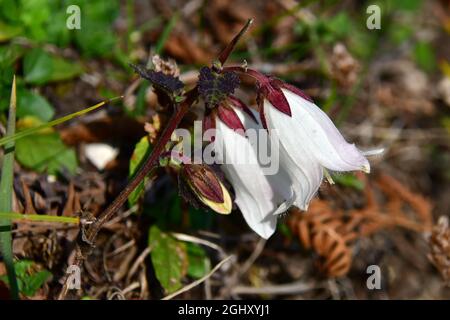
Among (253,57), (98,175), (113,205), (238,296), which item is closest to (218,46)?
(253,57)

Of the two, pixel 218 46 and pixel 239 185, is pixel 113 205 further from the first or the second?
pixel 218 46

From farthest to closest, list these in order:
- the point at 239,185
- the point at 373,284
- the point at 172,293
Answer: the point at 373,284 → the point at 172,293 → the point at 239,185

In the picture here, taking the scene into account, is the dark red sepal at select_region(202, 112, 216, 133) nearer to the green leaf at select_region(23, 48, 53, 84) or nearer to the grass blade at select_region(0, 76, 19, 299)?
the grass blade at select_region(0, 76, 19, 299)

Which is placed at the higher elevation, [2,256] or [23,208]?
[23,208]

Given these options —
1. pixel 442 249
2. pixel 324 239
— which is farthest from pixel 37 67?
pixel 442 249

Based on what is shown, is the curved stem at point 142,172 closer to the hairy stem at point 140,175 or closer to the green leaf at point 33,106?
the hairy stem at point 140,175

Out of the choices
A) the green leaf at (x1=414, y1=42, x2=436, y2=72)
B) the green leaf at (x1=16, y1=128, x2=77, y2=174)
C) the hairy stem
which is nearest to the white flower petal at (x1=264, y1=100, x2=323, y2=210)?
the hairy stem

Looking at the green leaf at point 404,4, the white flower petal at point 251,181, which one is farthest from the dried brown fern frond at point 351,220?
the green leaf at point 404,4
